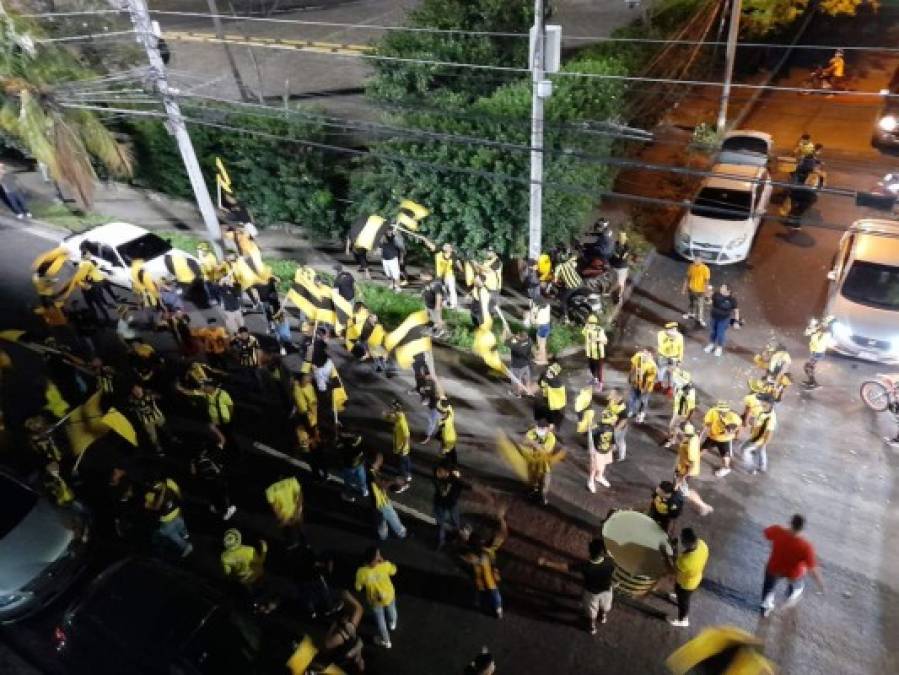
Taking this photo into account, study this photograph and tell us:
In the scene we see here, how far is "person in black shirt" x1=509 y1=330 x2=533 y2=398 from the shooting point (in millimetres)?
11477

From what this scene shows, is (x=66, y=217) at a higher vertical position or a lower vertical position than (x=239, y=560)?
lower

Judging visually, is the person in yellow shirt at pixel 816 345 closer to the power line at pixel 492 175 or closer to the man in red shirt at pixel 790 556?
the power line at pixel 492 175

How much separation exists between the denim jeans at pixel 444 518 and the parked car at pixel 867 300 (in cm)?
779

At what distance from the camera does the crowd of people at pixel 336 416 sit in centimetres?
815

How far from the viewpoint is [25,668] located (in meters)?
8.56

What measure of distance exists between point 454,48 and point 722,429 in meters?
11.3

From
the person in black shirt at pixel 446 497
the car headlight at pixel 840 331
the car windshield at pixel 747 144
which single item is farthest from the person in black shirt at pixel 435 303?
the car windshield at pixel 747 144

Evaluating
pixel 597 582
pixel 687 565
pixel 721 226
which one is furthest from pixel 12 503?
pixel 721 226

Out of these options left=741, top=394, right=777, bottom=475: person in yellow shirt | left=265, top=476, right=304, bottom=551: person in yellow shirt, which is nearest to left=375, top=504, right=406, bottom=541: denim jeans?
left=265, top=476, right=304, bottom=551: person in yellow shirt

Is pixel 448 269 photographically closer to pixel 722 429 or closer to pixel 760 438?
pixel 722 429

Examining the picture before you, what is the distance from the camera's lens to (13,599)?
348 inches

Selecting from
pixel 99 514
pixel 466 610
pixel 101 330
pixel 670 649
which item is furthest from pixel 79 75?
pixel 670 649

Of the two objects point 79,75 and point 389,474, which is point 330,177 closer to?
point 79,75

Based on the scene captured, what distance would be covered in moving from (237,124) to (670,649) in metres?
15.0
